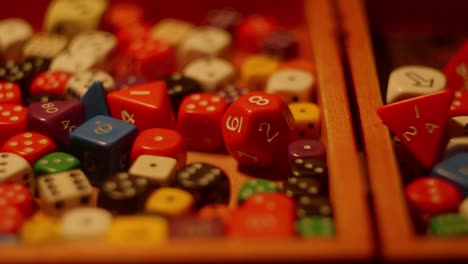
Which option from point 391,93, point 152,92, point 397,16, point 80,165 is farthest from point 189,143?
point 397,16

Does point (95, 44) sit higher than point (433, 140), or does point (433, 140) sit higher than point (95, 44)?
point (95, 44)

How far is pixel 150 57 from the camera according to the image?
5.50 ft

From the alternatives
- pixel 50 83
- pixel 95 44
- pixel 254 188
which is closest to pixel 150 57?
pixel 95 44

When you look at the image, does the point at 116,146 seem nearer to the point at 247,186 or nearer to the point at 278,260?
the point at 247,186

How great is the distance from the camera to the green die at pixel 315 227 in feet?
3.41

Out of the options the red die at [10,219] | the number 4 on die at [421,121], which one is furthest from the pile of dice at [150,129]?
the number 4 on die at [421,121]

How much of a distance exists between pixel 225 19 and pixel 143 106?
0.60 m

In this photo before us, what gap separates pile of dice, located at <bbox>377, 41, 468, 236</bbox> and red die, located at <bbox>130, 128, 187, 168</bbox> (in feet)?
1.27

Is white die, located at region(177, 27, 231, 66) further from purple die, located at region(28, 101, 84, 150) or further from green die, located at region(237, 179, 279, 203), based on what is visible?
green die, located at region(237, 179, 279, 203)

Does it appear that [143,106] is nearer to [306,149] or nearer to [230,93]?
[230,93]

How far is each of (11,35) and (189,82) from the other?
0.53 meters

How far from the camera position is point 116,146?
4.25 feet

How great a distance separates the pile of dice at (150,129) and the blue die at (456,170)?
0.20 metres

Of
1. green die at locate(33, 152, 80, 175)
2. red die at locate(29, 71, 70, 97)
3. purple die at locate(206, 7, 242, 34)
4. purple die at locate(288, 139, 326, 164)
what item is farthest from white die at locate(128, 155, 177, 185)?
purple die at locate(206, 7, 242, 34)
